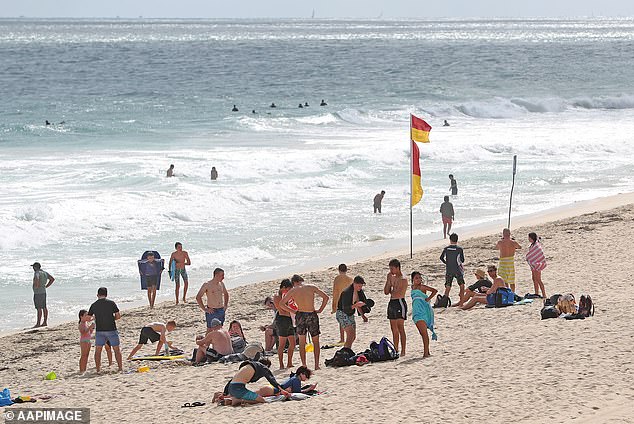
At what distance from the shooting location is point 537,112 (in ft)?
202

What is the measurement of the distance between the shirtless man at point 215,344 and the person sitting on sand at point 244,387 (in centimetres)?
208

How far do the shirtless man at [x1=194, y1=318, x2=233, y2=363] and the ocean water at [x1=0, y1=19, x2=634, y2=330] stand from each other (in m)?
4.67

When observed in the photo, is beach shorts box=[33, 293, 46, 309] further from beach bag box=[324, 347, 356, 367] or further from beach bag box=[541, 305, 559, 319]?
beach bag box=[541, 305, 559, 319]

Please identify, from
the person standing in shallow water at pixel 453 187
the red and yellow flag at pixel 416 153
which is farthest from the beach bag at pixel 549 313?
the person standing in shallow water at pixel 453 187

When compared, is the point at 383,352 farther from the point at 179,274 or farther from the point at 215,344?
the point at 179,274

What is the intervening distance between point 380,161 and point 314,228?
41.0ft

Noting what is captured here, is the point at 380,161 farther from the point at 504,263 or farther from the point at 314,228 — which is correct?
the point at 504,263

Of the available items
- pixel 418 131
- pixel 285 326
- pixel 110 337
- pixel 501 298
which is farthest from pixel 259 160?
pixel 285 326

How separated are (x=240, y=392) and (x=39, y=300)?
21.0 feet

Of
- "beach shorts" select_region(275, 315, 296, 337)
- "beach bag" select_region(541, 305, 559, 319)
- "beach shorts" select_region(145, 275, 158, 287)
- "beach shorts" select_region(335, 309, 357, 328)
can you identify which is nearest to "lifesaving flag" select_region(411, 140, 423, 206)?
"beach shorts" select_region(145, 275, 158, 287)

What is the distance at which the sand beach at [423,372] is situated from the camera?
1077 cm

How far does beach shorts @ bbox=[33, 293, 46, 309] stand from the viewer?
54.8 ft

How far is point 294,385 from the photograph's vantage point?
38.4ft

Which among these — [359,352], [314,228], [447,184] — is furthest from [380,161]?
[359,352]
